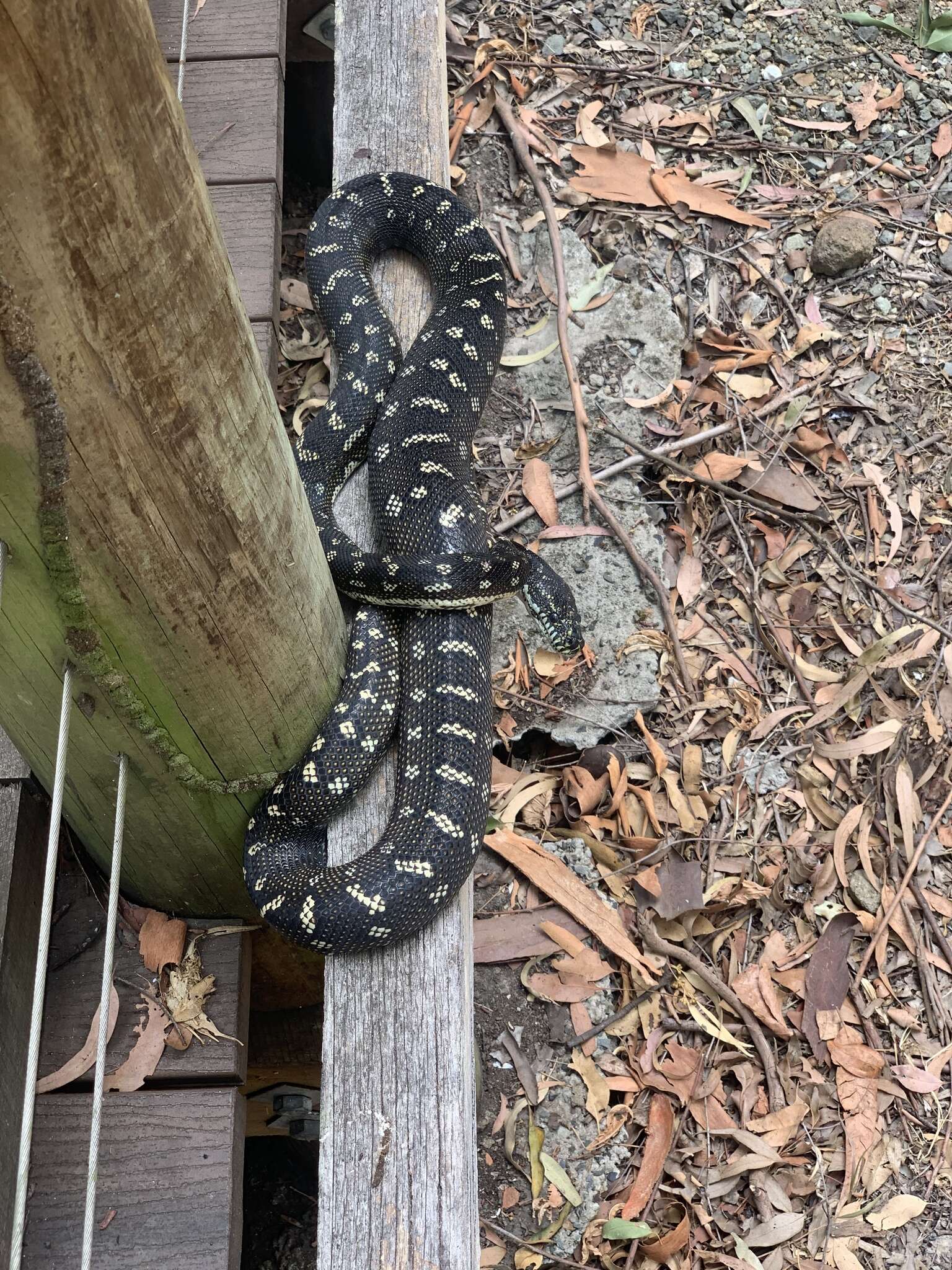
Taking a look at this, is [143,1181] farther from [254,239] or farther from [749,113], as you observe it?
[749,113]

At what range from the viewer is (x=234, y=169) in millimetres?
4008

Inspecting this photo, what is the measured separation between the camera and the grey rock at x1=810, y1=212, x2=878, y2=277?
503 cm

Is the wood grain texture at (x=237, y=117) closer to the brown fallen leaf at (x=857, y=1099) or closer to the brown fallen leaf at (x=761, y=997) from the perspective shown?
the brown fallen leaf at (x=761, y=997)

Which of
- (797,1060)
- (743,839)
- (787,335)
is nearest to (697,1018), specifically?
(797,1060)

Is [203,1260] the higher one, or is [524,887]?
[524,887]

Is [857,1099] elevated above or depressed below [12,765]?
below

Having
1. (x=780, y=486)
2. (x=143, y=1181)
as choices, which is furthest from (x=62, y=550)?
(x=780, y=486)

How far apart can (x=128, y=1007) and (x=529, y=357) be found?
337cm

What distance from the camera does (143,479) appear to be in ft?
5.77

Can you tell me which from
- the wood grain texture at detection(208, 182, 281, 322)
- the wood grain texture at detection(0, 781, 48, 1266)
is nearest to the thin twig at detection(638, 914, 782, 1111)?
the wood grain texture at detection(0, 781, 48, 1266)

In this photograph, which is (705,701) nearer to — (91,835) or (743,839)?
(743,839)

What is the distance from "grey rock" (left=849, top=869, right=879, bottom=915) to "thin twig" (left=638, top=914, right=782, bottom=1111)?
62 centimetres

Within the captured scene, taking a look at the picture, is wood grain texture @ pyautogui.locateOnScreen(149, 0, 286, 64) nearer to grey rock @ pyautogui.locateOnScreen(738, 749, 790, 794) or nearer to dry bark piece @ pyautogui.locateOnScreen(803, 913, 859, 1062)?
grey rock @ pyautogui.locateOnScreen(738, 749, 790, 794)

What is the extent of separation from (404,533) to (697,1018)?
6.38 ft
